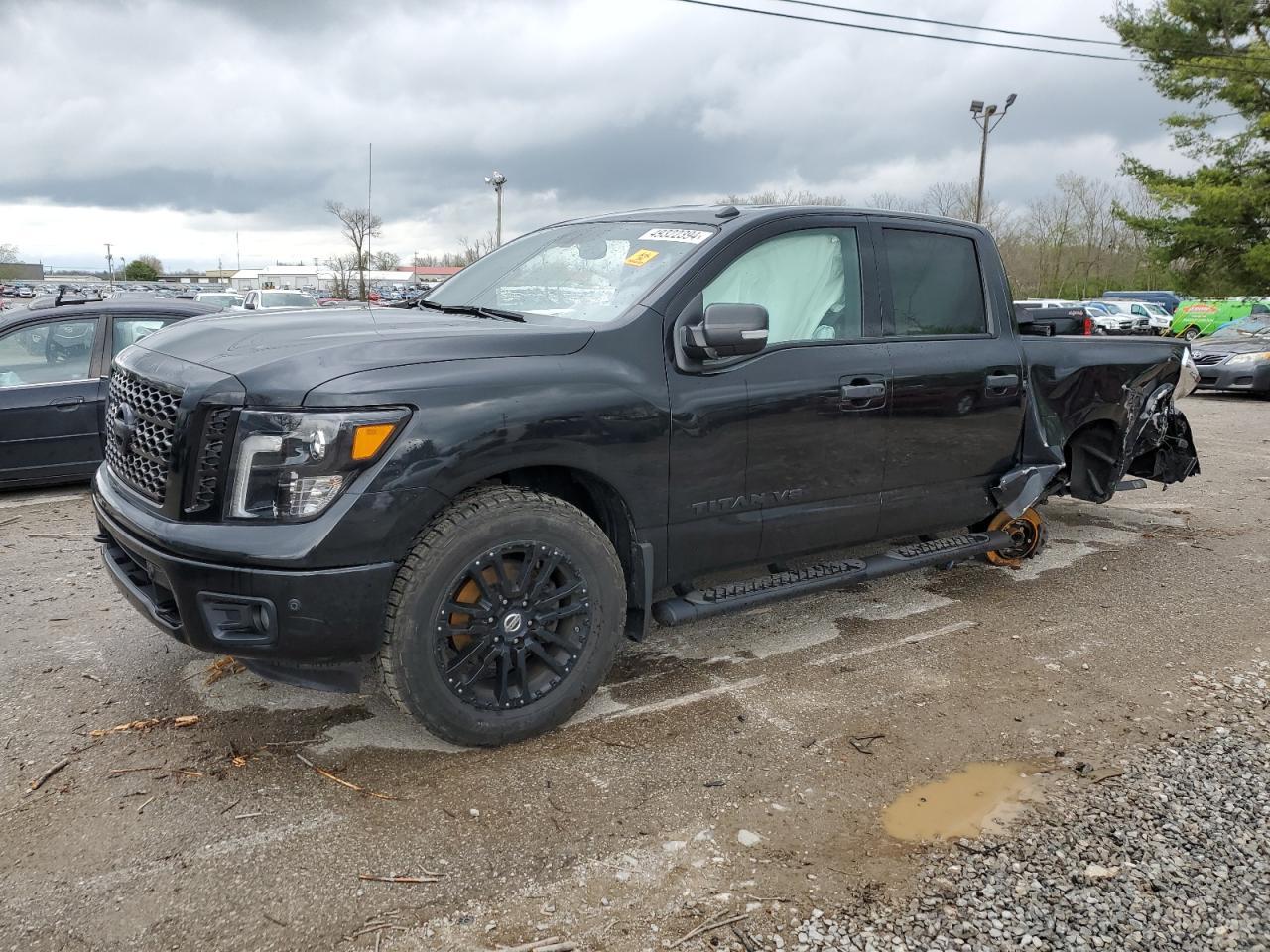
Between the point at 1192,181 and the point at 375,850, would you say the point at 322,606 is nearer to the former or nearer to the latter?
the point at 375,850

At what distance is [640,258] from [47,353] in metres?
5.63

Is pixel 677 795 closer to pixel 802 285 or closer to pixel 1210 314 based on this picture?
pixel 802 285

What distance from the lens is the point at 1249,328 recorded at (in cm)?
1939

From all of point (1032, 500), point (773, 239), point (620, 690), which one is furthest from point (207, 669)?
point (1032, 500)

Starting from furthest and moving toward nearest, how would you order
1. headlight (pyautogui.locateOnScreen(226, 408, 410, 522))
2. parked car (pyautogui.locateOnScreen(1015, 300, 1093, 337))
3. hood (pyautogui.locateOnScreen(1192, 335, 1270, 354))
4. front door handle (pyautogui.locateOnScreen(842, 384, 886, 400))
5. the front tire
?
hood (pyautogui.locateOnScreen(1192, 335, 1270, 354)) → parked car (pyautogui.locateOnScreen(1015, 300, 1093, 337)) → front door handle (pyautogui.locateOnScreen(842, 384, 886, 400)) → the front tire → headlight (pyautogui.locateOnScreen(226, 408, 410, 522))

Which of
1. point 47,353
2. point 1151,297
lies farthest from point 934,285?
point 1151,297

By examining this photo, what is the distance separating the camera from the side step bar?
12.1ft

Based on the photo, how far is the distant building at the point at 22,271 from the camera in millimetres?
106588

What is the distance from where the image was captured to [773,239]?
391 cm

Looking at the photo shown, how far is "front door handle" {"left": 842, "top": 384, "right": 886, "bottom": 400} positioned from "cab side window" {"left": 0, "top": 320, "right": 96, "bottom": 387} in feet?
19.8

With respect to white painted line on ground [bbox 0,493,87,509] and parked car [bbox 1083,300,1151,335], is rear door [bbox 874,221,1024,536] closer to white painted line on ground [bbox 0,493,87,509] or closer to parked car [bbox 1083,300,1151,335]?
white painted line on ground [bbox 0,493,87,509]

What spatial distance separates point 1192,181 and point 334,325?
33.0m

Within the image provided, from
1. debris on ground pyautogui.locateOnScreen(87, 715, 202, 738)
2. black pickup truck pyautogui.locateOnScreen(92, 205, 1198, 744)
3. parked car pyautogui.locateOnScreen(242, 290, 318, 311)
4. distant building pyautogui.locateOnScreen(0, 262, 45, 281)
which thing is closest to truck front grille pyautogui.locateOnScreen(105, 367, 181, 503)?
black pickup truck pyautogui.locateOnScreen(92, 205, 1198, 744)

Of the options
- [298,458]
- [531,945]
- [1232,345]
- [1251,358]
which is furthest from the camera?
[1232,345]
